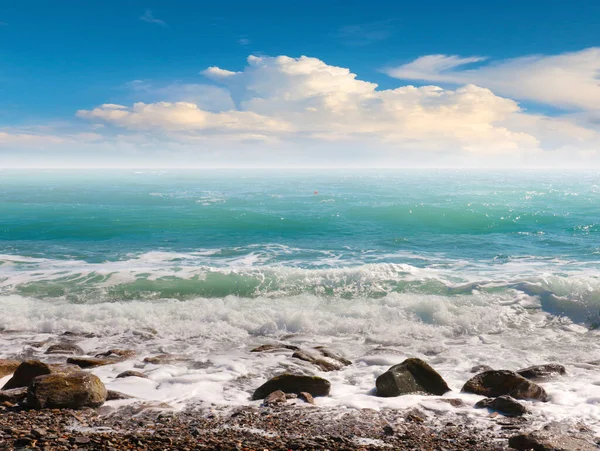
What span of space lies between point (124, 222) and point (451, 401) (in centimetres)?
4141

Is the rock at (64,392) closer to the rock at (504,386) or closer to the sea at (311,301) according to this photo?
the sea at (311,301)

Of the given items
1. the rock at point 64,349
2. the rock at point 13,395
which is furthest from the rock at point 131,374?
the rock at point 64,349

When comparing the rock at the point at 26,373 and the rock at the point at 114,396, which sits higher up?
the rock at the point at 26,373

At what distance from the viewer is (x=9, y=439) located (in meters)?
5.50

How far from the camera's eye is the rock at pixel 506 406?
24.4 feet

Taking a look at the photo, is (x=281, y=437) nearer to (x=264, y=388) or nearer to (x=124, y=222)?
(x=264, y=388)

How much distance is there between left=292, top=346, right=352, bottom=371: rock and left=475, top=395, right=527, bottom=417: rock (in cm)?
383

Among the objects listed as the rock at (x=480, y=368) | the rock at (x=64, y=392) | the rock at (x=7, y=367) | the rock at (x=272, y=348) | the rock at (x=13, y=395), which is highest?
the rock at (x=64, y=392)

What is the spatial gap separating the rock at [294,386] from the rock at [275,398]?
0.20 meters

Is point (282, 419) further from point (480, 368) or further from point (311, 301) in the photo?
point (311, 301)

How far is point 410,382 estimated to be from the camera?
28.1 feet

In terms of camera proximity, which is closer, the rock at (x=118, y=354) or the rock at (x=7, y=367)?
the rock at (x=7, y=367)

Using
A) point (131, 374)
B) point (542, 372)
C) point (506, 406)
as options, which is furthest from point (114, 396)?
point (542, 372)

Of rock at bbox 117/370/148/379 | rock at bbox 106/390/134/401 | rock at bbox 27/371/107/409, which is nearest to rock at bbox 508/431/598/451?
rock at bbox 106/390/134/401
